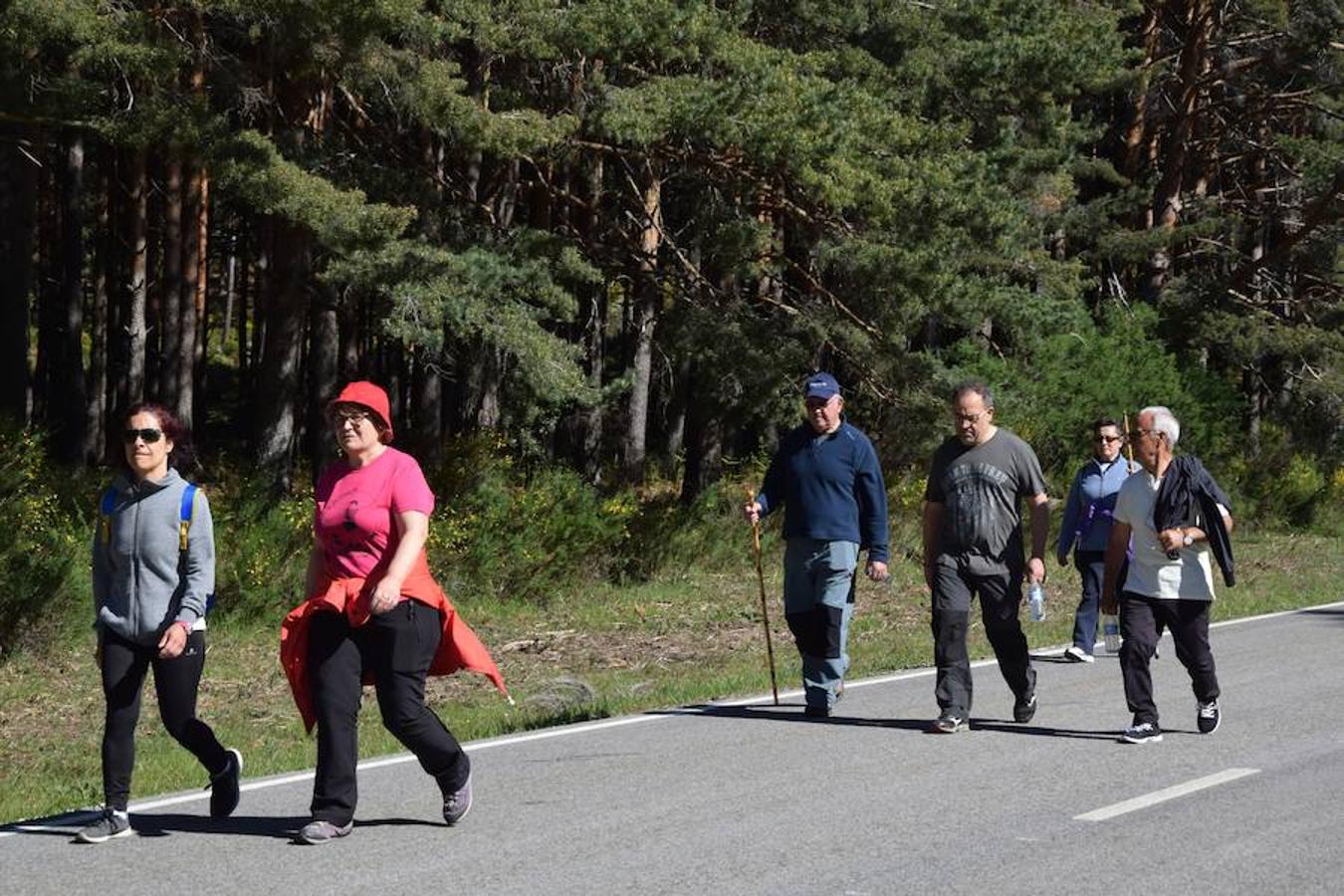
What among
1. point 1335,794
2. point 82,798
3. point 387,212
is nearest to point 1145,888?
point 1335,794

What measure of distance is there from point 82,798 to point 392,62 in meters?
11.3

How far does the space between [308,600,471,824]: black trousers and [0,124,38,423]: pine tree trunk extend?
51.9ft

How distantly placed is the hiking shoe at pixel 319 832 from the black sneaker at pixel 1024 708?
16.1ft

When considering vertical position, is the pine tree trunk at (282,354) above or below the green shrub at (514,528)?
above

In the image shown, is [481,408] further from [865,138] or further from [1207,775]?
[1207,775]

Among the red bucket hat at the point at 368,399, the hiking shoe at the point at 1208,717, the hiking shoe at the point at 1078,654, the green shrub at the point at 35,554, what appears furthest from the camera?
the green shrub at the point at 35,554

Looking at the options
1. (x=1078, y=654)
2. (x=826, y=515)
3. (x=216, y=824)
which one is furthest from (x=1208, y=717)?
(x=216, y=824)

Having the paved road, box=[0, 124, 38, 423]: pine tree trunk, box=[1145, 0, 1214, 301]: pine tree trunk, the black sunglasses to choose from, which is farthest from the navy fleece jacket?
box=[1145, 0, 1214, 301]: pine tree trunk

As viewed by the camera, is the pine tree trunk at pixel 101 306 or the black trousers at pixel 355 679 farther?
the pine tree trunk at pixel 101 306

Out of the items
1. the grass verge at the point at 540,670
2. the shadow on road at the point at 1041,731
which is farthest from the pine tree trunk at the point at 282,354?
the shadow on road at the point at 1041,731

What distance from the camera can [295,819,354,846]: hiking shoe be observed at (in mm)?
7648

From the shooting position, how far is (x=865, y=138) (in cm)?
2291

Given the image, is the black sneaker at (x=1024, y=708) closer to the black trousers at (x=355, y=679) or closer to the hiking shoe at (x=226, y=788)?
the black trousers at (x=355, y=679)

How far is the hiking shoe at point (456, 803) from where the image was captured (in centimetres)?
799
